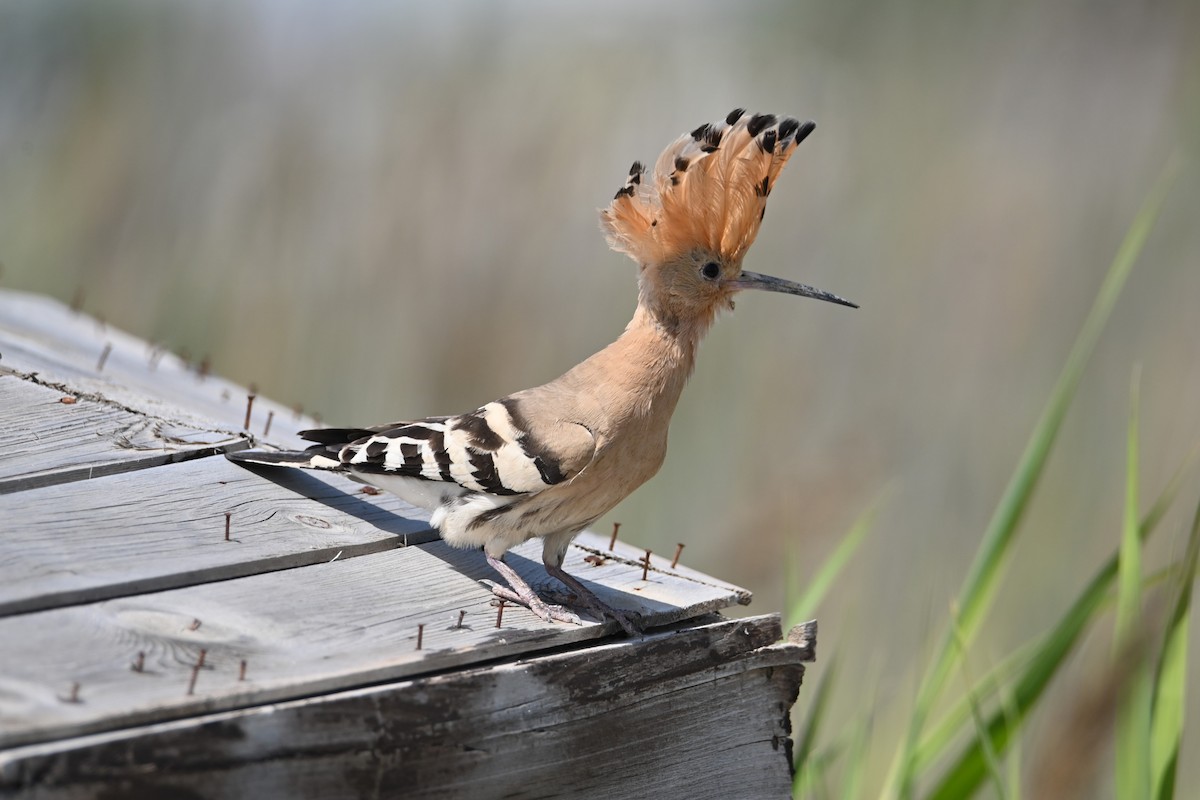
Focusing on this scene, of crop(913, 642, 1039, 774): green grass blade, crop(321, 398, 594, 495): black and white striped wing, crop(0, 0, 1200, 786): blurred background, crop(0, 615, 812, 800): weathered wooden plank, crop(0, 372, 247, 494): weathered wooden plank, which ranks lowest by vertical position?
crop(0, 615, 812, 800): weathered wooden plank

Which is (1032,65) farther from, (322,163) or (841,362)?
(322,163)

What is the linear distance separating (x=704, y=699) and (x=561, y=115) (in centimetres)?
359

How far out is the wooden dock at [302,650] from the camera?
135 cm

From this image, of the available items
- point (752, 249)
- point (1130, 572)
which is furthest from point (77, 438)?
point (752, 249)

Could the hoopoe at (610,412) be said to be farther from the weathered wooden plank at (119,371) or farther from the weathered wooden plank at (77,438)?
the weathered wooden plank at (119,371)

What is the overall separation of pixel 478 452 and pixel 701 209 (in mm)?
585


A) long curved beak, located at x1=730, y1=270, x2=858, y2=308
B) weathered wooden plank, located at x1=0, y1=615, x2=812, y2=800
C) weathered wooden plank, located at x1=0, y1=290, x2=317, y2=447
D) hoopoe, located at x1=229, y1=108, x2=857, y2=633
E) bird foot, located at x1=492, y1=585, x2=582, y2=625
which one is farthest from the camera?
weathered wooden plank, located at x1=0, y1=290, x2=317, y2=447

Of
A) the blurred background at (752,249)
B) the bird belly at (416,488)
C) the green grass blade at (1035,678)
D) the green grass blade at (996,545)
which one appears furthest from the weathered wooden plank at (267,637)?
the blurred background at (752,249)

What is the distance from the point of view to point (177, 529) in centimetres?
184

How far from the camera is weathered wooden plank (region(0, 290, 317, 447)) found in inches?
94.9

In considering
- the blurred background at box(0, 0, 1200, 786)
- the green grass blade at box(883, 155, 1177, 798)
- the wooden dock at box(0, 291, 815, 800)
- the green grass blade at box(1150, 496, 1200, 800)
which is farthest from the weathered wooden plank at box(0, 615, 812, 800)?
the blurred background at box(0, 0, 1200, 786)

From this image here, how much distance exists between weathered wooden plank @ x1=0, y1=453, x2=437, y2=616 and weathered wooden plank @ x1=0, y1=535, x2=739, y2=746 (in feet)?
0.09

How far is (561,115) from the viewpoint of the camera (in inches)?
199

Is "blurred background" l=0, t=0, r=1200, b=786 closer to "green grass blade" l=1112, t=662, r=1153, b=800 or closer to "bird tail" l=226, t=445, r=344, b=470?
"green grass blade" l=1112, t=662, r=1153, b=800
